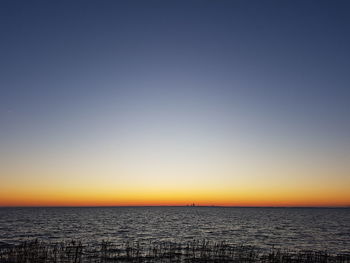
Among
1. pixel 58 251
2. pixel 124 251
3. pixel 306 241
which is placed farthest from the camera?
pixel 306 241

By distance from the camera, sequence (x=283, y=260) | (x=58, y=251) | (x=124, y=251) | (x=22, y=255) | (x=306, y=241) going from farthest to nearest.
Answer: (x=306, y=241), (x=124, y=251), (x=58, y=251), (x=283, y=260), (x=22, y=255)

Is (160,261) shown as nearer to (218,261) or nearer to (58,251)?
(218,261)

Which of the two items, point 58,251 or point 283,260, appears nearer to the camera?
point 283,260

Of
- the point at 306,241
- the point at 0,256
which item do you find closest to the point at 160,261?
the point at 0,256

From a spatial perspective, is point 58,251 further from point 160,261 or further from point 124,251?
point 160,261

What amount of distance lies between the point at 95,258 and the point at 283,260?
783 inches

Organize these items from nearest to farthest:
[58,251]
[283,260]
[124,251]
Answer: [283,260] → [58,251] → [124,251]

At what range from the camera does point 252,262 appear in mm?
36469

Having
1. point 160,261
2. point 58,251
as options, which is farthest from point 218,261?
point 58,251

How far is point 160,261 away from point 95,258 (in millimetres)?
7176

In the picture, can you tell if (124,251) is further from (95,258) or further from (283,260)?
(283,260)

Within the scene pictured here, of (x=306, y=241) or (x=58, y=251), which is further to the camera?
(x=306, y=241)

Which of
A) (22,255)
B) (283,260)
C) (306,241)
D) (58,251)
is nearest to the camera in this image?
(22,255)

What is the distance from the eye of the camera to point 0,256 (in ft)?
116
